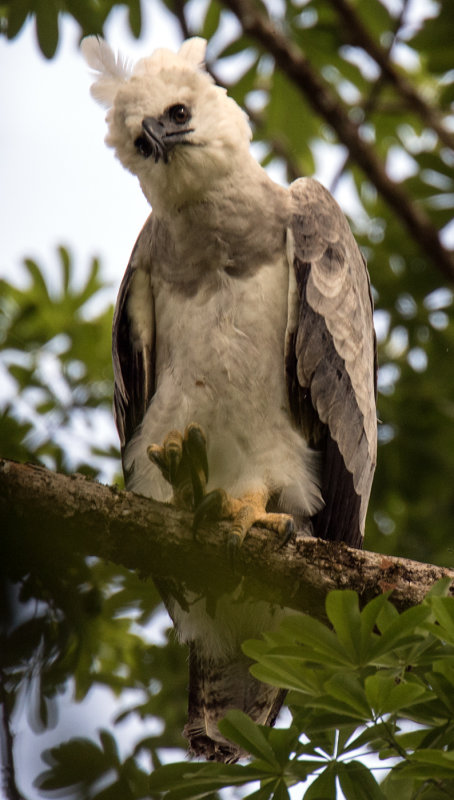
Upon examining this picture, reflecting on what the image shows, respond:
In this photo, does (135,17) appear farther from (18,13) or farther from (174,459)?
(174,459)

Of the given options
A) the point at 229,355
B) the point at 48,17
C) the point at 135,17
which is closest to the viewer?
the point at 229,355

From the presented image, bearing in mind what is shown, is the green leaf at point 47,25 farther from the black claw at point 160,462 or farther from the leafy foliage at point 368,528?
the black claw at point 160,462

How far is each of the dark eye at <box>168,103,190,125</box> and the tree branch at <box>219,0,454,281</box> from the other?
1.34 m

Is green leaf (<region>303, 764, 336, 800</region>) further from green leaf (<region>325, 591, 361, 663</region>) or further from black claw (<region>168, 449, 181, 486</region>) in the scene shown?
black claw (<region>168, 449, 181, 486</region>)

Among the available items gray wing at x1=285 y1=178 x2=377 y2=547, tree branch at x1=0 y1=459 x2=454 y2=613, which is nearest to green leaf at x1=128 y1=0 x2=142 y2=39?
gray wing at x1=285 y1=178 x2=377 y2=547

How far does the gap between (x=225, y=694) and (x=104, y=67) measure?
Result: 2650mm

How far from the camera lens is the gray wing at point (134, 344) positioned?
11.8ft

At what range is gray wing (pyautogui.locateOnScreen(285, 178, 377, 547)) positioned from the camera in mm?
3346

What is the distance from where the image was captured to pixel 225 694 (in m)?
3.31

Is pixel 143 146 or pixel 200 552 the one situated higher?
pixel 143 146

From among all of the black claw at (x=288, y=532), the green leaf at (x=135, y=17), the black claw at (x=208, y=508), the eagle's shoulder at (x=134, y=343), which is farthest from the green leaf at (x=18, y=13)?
the black claw at (x=288, y=532)

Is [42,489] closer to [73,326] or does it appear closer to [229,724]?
[229,724]

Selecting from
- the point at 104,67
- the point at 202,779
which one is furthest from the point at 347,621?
the point at 104,67

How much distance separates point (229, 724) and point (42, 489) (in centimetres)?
87
